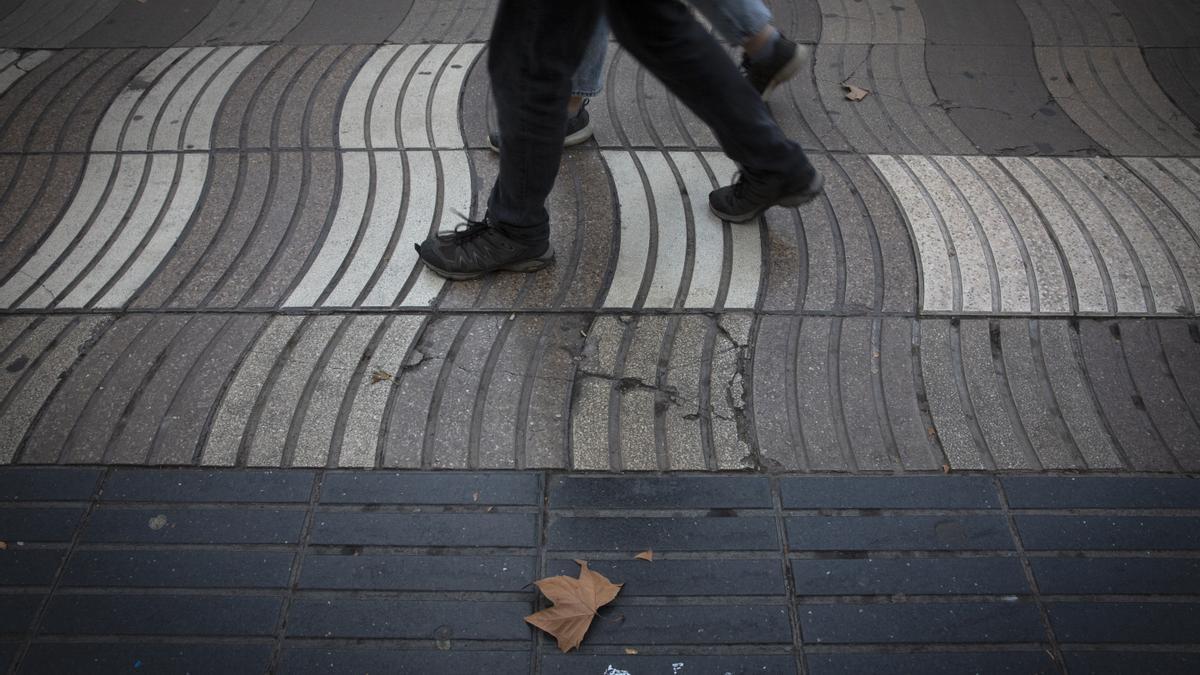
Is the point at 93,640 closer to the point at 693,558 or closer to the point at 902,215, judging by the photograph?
the point at 693,558

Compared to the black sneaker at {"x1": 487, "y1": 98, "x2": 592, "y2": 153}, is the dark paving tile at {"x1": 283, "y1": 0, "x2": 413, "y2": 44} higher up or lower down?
higher up

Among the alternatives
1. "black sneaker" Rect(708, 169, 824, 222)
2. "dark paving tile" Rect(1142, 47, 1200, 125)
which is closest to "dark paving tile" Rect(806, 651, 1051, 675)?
"black sneaker" Rect(708, 169, 824, 222)

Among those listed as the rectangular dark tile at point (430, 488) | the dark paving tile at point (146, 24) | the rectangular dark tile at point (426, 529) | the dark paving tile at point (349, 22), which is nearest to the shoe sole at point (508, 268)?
the rectangular dark tile at point (430, 488)

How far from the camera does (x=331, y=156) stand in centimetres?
310

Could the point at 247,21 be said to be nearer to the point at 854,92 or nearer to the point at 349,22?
the point at 349,22

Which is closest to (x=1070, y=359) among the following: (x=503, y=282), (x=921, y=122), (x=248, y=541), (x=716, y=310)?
(x=716, y=310)

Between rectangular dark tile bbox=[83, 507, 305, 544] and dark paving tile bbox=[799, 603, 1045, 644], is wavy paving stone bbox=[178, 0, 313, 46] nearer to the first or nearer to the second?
rectangular dark tile bbox=[83, 507, 305, 544]

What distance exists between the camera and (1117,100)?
3.40m

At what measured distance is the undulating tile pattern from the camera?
2.24 metres

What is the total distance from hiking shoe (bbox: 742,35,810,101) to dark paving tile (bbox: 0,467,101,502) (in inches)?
93.2

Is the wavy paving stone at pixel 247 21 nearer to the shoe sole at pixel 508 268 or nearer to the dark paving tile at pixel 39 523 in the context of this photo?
the shoe sole at pixel 508 268

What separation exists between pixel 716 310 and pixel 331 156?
5.19 ft

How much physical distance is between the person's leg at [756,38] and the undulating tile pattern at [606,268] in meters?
0.35

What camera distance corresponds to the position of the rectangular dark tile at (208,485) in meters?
2.11
